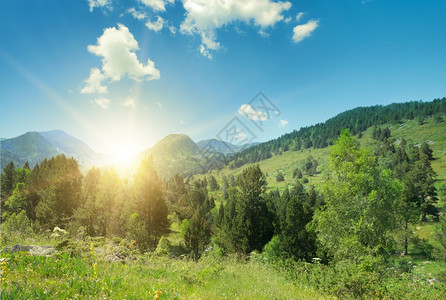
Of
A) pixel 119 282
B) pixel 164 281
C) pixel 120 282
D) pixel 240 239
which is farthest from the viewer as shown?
pixel 240 239

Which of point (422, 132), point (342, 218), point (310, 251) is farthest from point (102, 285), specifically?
point (422, 132)

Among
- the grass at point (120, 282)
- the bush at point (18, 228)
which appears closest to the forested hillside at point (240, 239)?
the grass at point (120, 282)

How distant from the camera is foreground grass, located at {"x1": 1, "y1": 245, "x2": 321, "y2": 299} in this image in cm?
492

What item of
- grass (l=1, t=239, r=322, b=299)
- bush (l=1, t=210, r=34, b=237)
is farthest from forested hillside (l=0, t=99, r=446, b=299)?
bush (l=1, t=210, r=34, b=237)

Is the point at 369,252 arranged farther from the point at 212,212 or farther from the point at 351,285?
the point at 212,212

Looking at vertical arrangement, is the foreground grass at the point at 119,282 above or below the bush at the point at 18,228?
above

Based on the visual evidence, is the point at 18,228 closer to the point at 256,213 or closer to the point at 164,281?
the point at 164,281

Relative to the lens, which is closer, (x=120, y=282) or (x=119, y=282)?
(x=119, y=282)

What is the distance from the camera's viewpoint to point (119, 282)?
568 cm

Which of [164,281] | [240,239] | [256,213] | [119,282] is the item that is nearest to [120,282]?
[119,282]

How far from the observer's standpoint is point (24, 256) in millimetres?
6855

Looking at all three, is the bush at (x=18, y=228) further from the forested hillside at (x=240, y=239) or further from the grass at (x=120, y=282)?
the grass at (x=120, y=282)

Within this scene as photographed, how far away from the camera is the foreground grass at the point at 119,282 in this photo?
4.92 metres

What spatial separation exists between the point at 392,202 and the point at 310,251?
12976mm
